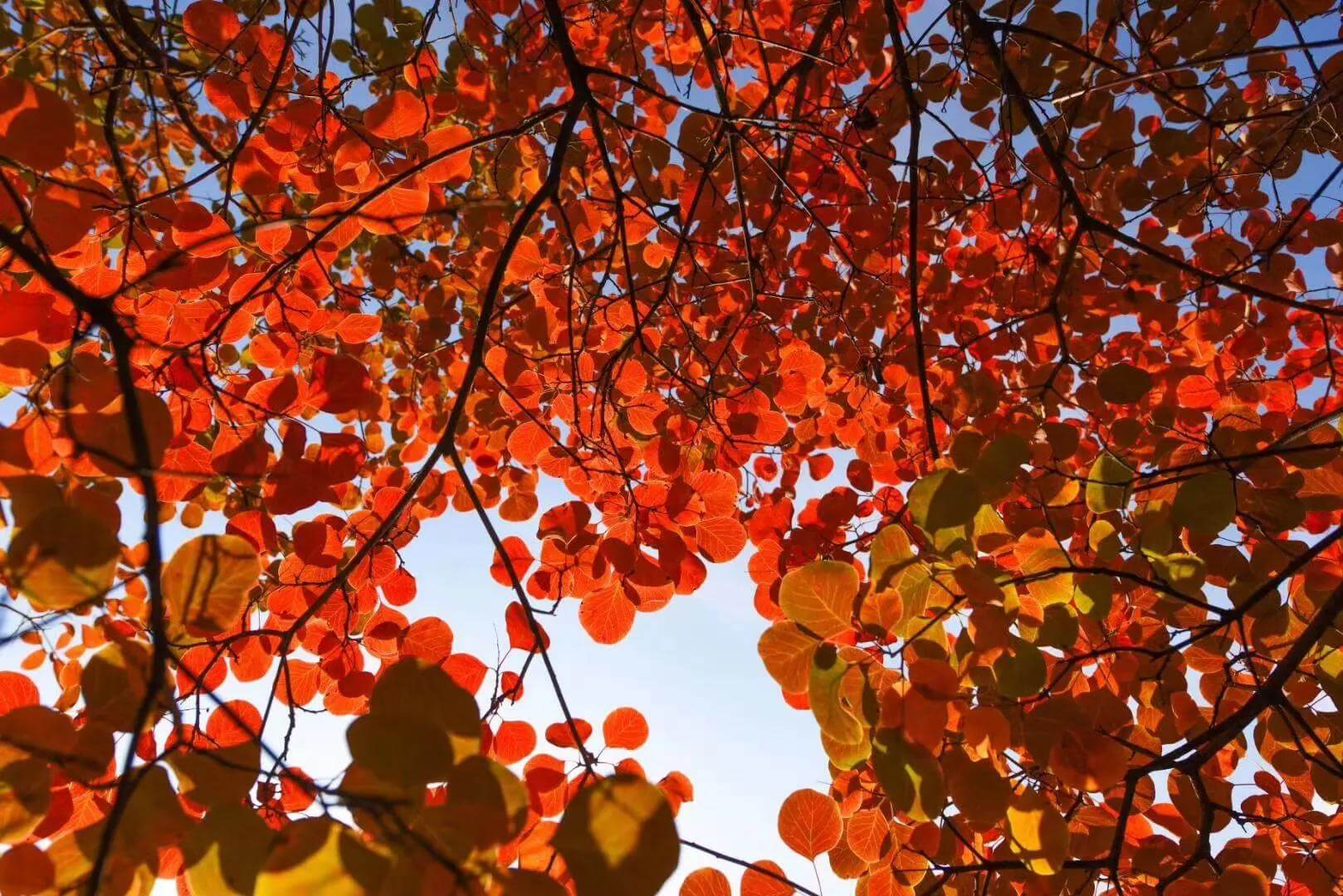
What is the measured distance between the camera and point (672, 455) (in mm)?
2412

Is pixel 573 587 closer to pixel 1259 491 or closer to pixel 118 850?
pixel 118 850

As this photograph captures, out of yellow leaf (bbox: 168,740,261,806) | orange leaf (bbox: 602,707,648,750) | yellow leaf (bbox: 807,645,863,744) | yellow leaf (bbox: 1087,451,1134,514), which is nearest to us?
yellow leaf (bbox: 168,740,261,806)

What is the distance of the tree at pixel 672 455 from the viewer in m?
0.88

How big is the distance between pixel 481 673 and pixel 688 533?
2.56 ft

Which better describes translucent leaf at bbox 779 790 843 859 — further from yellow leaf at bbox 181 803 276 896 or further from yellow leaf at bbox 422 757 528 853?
yellow leaf at bbox 181 803 276 896

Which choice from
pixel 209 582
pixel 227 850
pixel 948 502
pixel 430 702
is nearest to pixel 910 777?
pixel 948 502

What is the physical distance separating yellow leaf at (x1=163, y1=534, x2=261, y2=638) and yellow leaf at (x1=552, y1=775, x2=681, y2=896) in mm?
532

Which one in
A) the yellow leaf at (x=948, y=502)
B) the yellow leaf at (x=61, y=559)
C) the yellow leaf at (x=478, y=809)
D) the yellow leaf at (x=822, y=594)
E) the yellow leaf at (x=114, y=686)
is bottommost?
the yellow leaf at (x=478, y=809)

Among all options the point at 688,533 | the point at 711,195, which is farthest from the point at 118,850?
the point at 711,195

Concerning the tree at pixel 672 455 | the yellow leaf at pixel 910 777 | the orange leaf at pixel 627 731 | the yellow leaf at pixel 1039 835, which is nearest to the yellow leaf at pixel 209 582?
the tree at pixel 672 455

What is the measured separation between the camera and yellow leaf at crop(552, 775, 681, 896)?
77 centimetres

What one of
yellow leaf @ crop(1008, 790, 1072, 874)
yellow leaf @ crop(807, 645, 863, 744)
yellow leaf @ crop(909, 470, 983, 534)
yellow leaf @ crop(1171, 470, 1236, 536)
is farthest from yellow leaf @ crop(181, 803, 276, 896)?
yellow leaf @ crop(1171, 470, 1236, 536)

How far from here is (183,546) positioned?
0.93 metres

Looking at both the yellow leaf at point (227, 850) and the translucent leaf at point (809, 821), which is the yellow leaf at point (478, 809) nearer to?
the yellow leaf at point (227, 850)
